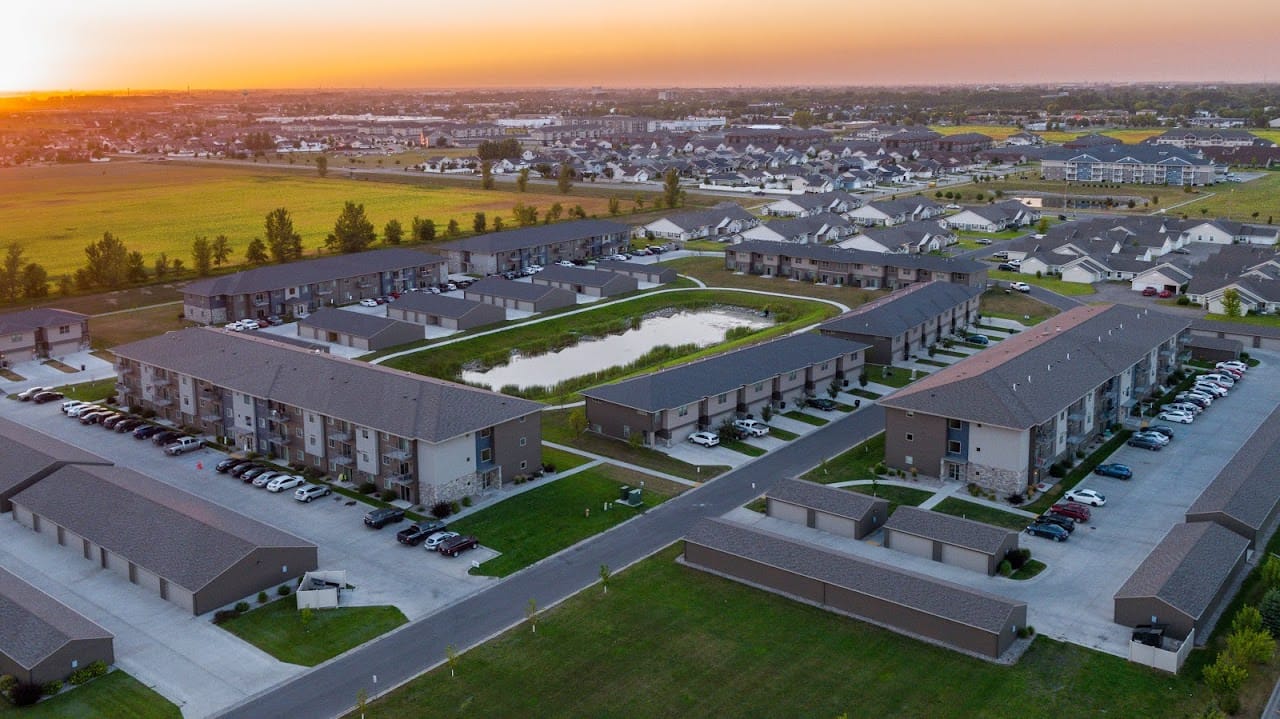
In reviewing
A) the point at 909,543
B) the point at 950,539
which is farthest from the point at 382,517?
the point at 950,539

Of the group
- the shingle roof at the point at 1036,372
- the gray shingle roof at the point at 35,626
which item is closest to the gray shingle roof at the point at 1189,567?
the shingle roof at the point at 1036,372

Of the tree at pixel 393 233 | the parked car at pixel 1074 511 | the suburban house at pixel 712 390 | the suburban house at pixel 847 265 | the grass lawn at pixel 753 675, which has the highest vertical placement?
the tree at pixel 393 233

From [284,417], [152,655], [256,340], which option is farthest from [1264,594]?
[256,340]

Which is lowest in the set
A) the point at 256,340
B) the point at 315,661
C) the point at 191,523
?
the point at 315,661

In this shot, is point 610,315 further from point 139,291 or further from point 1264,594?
point 1264,594

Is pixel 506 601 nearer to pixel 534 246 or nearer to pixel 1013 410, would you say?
pixel 1013 410

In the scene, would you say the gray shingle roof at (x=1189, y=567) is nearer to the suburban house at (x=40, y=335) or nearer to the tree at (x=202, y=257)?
the suburban house at (x=40, y=335)

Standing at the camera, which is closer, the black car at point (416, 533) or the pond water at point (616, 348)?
the black car at point (416, 533)
